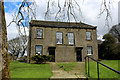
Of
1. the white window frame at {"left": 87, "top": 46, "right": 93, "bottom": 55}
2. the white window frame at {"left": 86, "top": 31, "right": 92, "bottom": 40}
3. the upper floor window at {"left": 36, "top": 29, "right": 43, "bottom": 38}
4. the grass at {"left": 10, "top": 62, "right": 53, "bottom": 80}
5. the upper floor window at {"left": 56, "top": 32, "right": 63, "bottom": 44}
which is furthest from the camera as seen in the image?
the white window frame at {"left": 86, "top": 31, "right": 92, "bottom": 40}

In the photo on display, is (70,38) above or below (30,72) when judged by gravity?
above

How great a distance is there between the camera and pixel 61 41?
17125mm

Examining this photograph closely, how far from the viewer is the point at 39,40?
640 inches

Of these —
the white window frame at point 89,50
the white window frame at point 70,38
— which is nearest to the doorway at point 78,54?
the white window frame at point 89,50

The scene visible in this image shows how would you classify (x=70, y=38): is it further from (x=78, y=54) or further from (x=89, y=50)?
(x=89, y=50)

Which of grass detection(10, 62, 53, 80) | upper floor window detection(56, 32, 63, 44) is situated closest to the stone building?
upper floor window detection(56, 32, 63, 44)

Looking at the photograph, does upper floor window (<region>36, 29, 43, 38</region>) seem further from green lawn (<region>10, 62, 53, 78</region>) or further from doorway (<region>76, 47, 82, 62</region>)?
green lawn (<region>10, 62, 53, 78</region>)

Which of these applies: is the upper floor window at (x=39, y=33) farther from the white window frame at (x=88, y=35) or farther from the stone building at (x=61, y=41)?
the white window frame at (x=88, y=35)

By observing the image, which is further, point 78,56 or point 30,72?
point 78,56

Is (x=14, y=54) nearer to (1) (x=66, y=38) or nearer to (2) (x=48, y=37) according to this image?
(2) (x=48, y=37)

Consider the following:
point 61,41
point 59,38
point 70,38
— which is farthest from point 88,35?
point 59,38

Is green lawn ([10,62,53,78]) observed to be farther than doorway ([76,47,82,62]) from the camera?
No

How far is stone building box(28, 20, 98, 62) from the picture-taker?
632 inches

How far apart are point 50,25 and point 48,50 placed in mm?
4101
